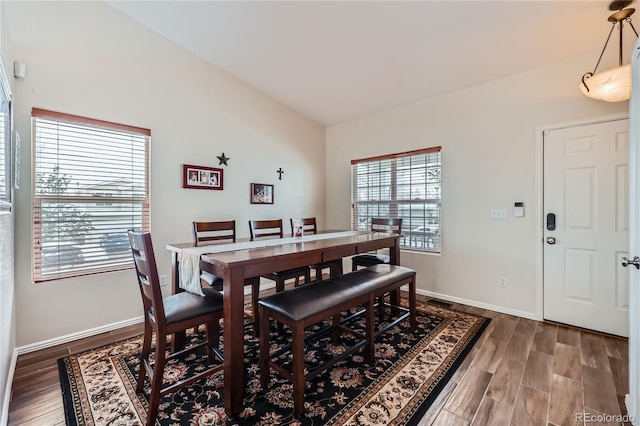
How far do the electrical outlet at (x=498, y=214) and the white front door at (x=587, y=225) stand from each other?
0.36 meters

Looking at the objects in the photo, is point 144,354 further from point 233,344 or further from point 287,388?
point 287,388

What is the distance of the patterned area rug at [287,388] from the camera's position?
5.30 feet

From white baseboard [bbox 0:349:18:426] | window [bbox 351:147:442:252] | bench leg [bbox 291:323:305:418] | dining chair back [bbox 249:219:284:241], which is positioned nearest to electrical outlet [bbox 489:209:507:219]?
window [bbox 351:147:442:252]

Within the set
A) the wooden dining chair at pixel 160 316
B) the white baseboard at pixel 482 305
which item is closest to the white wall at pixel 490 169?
the white baseboard at pixel 482 305

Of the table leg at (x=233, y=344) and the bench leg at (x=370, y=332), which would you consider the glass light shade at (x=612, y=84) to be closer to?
the bench leg at (x=370, y=332)

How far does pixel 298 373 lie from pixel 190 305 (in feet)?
2.61

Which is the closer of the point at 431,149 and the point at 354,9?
the point at 354,9

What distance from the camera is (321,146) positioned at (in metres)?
4.99

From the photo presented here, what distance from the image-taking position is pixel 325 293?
2.00 meters

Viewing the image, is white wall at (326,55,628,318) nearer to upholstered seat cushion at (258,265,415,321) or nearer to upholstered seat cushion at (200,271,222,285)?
upholstered seat cushion at (258,265,415,321)

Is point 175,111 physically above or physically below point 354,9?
below

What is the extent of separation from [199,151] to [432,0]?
9.21 feet

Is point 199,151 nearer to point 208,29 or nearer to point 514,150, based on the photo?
point 208,29

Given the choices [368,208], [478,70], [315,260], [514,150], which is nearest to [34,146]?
[315,260]
